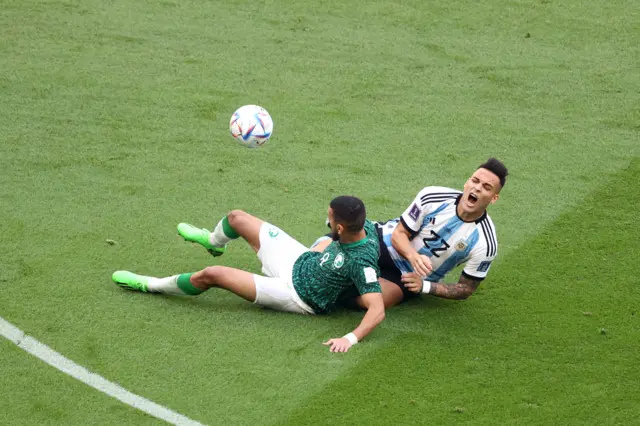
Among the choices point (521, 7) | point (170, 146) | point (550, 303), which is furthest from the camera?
point (521, 7)

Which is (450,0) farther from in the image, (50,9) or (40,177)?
(40,177)

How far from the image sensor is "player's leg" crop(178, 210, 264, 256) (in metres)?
7.03

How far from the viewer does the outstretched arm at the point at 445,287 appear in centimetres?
670

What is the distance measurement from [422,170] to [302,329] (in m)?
2.98

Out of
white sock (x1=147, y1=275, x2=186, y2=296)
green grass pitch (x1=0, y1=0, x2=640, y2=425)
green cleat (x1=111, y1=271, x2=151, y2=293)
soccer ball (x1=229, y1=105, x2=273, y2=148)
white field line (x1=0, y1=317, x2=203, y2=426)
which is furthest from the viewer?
soccer ball (x1=229, y1=105, x2=273, y2=148)

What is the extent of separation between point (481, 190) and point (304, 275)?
52.3 inches

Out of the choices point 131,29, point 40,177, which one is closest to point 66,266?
point 40,177

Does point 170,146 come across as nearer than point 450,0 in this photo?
Yes

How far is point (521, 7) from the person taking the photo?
12938 millimetres

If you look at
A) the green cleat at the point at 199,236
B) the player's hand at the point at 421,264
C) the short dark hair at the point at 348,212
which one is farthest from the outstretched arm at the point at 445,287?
the green cleat at the point at 199,236

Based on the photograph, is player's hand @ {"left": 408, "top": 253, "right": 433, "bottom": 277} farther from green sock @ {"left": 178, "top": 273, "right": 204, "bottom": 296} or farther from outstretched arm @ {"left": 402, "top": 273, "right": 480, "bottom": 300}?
green sock @ {"left": 178, "top": 273, "right": 204, "bottom": 296}

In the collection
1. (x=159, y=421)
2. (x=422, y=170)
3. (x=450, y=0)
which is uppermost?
(x=450, y=0)

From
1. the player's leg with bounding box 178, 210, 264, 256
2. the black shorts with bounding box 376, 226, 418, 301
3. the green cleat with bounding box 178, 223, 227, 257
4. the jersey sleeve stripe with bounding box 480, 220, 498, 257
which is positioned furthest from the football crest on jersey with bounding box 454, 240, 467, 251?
the green cleat with bounding box 178, 223, 227, 257

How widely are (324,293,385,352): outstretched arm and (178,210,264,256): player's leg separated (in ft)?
3.48
